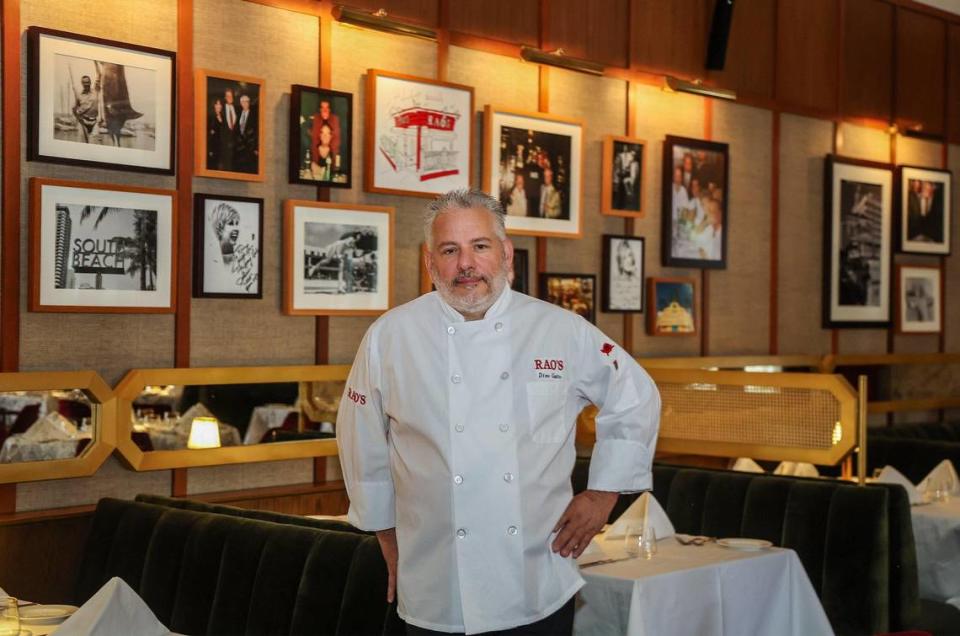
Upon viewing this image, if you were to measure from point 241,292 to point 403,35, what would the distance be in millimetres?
1616

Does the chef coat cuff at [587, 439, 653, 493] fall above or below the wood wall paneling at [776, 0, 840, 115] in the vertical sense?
below

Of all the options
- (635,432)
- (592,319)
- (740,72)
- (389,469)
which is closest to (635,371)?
(635,432)

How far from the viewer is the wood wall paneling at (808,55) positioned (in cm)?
880

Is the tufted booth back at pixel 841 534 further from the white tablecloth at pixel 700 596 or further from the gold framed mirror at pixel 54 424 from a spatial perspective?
the gold framed mirror at pixel 54 424

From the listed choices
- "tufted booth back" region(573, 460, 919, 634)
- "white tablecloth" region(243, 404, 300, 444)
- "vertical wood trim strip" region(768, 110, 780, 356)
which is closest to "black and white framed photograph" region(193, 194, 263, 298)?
"white tablecloth" region(243, 404, 300, 444)

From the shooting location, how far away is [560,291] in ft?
24.0

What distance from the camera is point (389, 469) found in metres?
3.10

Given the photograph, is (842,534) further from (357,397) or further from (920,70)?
(920,70)

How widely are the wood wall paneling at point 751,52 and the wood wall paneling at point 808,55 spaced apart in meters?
0.09

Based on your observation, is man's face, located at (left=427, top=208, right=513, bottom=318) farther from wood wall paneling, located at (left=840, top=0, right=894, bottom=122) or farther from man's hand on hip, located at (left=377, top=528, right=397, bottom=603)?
wood wall paneling, located at (left=840, top=0, right=894, bottom=122)

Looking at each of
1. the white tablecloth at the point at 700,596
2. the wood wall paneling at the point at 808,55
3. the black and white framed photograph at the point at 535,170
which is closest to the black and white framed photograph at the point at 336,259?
the black and white framed photograph at the point at 535,170

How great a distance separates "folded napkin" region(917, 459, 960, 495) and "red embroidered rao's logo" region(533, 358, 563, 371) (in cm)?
409

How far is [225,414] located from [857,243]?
536cm

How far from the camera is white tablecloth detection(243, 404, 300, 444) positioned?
19.0 feet
